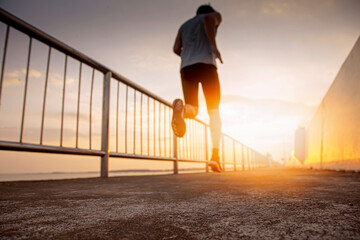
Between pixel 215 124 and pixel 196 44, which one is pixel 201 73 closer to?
pixel 196 44

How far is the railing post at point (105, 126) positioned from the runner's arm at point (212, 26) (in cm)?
160

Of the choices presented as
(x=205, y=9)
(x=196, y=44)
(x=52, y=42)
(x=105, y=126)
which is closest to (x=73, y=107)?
(x=105, y=126)

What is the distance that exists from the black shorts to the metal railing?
119cm

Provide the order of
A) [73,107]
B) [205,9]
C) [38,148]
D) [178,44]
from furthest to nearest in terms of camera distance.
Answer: [178,44] → [205,9] → [73,107] → [38,148]

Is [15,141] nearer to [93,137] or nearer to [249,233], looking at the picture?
[93,137]

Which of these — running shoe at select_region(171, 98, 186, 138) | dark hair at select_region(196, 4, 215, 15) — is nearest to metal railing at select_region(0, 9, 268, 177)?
running shoe at select_region(171, 98, 186, 138)

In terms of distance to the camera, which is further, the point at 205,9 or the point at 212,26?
the point at 205,9

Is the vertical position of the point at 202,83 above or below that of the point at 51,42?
below

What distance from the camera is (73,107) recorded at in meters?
3.06

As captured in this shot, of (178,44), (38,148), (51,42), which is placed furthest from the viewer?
(178,44)

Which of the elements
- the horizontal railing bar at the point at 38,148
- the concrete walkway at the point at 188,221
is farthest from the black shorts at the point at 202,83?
the concrete walkway at the point at 188,221

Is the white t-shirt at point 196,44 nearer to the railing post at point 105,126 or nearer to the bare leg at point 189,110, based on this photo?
the bare leg at point 189,110

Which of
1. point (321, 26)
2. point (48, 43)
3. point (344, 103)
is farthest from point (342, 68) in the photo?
point (321, 26)

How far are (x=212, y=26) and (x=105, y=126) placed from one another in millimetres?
1976
